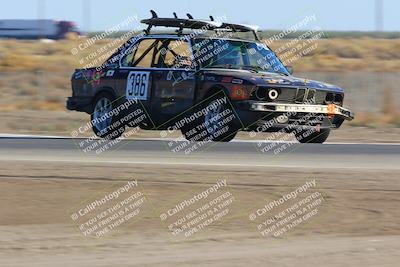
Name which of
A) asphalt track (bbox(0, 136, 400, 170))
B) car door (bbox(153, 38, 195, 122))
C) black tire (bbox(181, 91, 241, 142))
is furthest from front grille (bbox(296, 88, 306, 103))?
car door (bbox(153, 38, 195, 122))

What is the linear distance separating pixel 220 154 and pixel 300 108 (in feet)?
5.78

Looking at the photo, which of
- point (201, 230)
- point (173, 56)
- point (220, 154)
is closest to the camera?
point (201, 230)

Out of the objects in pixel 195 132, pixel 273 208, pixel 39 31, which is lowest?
pixel 39 31

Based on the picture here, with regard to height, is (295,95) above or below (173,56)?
below

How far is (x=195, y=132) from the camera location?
16.5 metres

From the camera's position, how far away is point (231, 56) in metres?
16.7

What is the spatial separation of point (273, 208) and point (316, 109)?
5890 millimetres

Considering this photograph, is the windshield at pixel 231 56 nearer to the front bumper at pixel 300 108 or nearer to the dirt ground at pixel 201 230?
the front bumper at pixel 300 108

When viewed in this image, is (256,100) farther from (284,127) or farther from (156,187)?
(156,187)

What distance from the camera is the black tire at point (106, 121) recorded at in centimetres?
1727

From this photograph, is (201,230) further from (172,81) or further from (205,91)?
(172,81)

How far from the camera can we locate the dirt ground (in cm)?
788

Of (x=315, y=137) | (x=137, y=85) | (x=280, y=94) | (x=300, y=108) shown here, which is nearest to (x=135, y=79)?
(x=137, y=85)

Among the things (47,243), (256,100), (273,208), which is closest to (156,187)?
(273,208)
